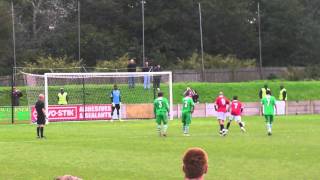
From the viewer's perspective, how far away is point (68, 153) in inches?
880

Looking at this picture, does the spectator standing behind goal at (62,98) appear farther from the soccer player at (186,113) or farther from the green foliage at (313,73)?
the green foliage at (313,73)

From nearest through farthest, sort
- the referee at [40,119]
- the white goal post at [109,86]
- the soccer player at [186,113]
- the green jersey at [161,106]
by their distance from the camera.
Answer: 1. the referee at [40,119]
2. the soccer player at [186,113]
3. the green jersey at [161,106]
4. the white goal post at [109,86]

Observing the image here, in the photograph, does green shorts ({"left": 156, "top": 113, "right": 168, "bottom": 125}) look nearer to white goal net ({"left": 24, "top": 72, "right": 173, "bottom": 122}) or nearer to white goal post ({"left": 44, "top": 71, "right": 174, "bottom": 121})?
white goal net ({"left": 24, "top": 72, "right": 173, "bottom": 122})

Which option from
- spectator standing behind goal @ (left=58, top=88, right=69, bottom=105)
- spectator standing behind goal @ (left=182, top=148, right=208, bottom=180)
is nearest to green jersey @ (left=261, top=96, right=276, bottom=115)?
spectator standing behind goal @ (left=58, top=88, right=69, bottom=105)

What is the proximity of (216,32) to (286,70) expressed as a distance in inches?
596

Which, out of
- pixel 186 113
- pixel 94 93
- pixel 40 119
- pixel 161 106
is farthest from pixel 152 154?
pixel 94 93

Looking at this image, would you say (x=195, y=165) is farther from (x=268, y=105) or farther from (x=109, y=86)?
(x=109, y=86)

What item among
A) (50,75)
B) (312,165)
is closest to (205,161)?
(312,165)

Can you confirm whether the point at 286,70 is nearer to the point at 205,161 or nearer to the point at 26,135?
the point at 26,135

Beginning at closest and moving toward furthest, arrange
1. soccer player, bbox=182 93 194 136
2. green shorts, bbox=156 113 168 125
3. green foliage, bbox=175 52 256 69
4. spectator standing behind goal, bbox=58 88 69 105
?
soccer player, bbox=182 93 194 136 → green shorts, bbox=156 113 168 125 → spectator standing behind goal, bbox=58 88 69 105 → green foliage, bbox=175 52 256 69

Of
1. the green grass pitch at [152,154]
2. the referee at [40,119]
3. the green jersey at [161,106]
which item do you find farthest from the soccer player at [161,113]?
the referee at [40,119]

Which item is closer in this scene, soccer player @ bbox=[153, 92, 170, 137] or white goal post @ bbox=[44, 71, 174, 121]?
soccer player @ bbox=[153, 92, 170, 137]

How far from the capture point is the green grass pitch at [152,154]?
17141mm

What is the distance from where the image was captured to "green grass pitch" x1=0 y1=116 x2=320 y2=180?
56.2 feet
